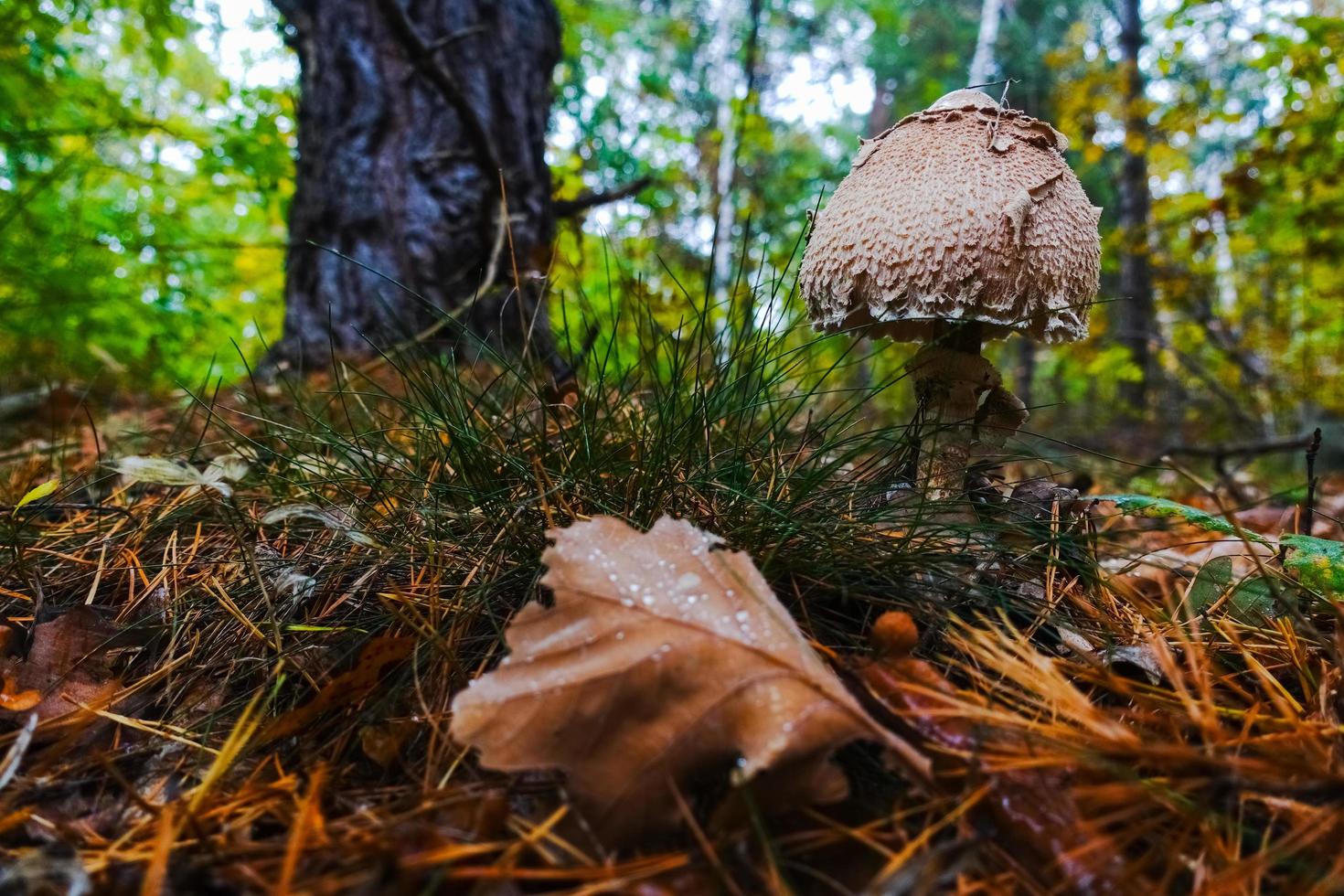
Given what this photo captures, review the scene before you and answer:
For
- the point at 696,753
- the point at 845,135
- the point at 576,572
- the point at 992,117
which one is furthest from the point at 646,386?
the point at 845,135

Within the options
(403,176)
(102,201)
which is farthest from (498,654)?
(102,201)

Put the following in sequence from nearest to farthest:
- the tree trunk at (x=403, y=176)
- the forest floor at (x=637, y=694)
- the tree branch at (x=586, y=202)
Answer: the forest floor at (x=637, y=694), the tree trunk at (x=403, y=176), the tree branch at (x=586, y=202)

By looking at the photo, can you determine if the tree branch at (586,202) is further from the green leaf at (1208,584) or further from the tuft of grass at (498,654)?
the green leaf at (1208,584)

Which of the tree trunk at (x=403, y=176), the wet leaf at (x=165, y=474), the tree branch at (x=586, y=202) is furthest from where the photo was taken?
the tree branch at (x=586, y=202)

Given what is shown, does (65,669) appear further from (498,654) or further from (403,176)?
(403,176)

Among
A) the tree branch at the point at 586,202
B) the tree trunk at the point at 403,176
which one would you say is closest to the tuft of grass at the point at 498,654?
the tree trunk at the point at 403,176

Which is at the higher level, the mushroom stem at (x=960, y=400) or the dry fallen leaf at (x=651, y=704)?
the mushroom stem at (x=960, y=400)

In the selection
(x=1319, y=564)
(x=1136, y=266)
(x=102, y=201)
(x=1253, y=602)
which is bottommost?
(x=1253, y=602)

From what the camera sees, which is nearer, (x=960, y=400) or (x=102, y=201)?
(x=960, y=400)
